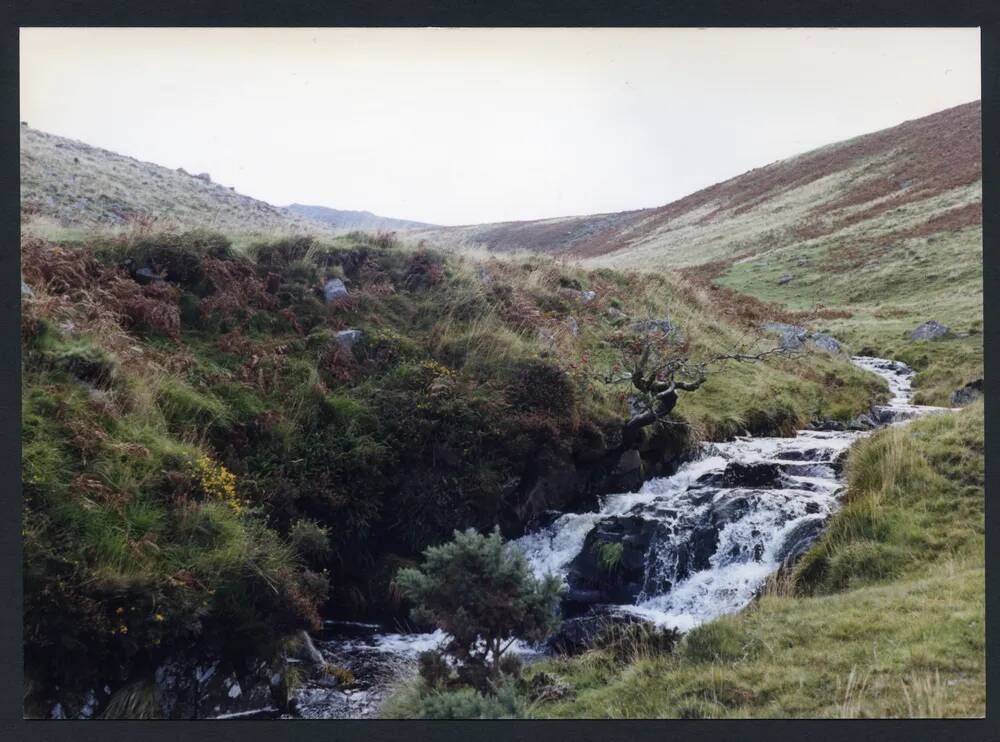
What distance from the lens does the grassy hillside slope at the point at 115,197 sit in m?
9.47

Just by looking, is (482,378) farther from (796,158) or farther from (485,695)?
(796,158)

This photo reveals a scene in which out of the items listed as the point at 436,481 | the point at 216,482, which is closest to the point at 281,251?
the point at 436,481

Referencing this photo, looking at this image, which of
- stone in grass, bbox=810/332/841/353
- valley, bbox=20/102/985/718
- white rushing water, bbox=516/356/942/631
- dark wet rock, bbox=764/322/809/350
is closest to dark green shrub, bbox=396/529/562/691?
valley, bbox=20/102/985/718

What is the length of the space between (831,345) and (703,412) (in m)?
5.97

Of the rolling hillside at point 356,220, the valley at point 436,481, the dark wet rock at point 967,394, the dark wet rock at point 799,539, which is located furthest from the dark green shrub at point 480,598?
the rolling hillside at point 356,220

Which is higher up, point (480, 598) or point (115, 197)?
point (115, 197)

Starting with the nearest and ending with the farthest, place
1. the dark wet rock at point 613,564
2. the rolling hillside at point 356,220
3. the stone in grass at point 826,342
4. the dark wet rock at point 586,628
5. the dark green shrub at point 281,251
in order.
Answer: the dark wet rock at point 586,628
the dark wet rock at point 613,564
the dark green shrub at point 281,251
the rolling hillside at point 356,220
the stone in grass at point 826,342

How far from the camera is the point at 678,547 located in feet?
24.1

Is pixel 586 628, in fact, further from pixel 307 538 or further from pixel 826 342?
pixel 826 342

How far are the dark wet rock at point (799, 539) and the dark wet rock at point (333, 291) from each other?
666cm

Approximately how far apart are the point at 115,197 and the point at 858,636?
14909 millimetres

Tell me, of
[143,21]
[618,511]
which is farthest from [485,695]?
[143,21]

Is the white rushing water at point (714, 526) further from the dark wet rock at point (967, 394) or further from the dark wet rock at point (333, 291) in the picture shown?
the dark wet rock at point (333, 291)

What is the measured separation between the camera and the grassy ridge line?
5.11 m
